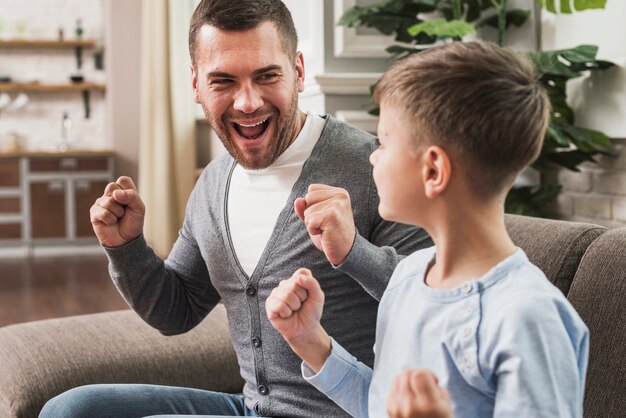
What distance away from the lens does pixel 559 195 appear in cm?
285

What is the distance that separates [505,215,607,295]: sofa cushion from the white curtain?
554 cm

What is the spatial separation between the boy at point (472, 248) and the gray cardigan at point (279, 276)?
12.5 inches

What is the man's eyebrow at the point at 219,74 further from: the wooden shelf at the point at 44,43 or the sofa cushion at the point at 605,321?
the wooden shelf at the point at 44,43

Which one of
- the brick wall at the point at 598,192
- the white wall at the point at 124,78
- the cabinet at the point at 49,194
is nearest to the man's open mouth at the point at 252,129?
the brick wall at the point at 598,192

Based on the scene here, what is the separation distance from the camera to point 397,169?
3.29 feet

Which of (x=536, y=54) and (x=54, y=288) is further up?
(x=536, y=54)

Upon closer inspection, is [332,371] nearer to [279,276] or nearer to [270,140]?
[279,276]

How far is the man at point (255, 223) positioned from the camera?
150cm

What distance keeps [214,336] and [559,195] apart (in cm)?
129

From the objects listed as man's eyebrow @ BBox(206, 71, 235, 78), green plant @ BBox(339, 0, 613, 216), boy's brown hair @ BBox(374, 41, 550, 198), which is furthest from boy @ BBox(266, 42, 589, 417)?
green plant @ BBox(339, 0, 613, 216)

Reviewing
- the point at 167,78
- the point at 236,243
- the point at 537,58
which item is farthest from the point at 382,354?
the point at 167,78

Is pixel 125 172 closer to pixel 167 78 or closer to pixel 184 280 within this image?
pixel 167 78

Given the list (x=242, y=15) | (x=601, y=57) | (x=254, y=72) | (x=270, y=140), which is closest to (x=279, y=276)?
(x=270, y=140)

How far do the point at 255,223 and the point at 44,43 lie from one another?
7429 millimetres
